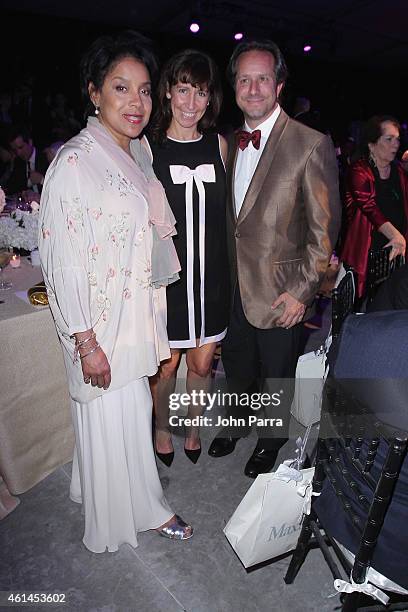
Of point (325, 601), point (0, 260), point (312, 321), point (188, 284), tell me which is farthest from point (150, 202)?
point (312, 321)

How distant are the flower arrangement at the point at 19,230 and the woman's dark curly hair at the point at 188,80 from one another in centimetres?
98

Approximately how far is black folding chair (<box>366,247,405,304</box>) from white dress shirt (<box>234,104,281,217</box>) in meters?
1.16

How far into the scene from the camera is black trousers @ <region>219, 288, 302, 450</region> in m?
2.37

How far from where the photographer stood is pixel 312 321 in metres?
4.50

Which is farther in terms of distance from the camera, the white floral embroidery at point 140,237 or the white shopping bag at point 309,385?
the white shopping bag at point 309,385

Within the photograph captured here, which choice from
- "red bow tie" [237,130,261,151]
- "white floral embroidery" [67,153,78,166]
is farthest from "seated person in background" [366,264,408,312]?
"white floral embroidery" [67,153,78,166]

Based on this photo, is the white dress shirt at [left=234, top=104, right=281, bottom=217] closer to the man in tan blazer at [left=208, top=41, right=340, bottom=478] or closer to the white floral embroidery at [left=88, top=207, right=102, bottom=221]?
the man in tan blazer at [left=208, top=41, right=340, bottom=478]

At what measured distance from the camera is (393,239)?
3334 millimetres

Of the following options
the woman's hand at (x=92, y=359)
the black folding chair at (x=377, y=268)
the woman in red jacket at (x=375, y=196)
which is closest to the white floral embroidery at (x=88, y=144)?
the woman's hand at (x=92, y=359)

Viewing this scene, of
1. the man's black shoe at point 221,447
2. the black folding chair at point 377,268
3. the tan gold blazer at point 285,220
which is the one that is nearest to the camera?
the tan gold blazer at point 285,220

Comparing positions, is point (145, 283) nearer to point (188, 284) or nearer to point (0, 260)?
point (188, 284)

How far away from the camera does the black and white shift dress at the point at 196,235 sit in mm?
2080

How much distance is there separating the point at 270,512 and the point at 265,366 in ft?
2.85

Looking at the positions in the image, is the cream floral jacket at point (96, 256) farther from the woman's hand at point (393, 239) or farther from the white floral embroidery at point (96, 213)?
the woman's hand at point (393, 239)
